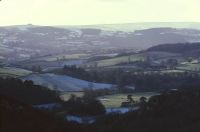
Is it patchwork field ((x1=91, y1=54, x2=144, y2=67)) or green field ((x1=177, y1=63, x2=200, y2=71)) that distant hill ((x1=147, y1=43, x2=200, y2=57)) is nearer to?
patchwork field ((x1=91, y1=54, x2=144, y2=67))

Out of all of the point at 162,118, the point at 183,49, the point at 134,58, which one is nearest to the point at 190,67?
the point at 134,58

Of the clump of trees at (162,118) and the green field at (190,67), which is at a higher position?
the clump of trees at (162,118)

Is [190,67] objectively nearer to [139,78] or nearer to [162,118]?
[139,78]

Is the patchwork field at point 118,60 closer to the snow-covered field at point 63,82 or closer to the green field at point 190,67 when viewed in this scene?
the green field at point 190,67

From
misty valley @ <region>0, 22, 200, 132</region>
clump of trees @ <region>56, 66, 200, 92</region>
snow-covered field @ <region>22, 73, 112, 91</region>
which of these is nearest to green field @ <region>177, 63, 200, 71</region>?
misty valley @ <region>0, 22, 200, 132</region>

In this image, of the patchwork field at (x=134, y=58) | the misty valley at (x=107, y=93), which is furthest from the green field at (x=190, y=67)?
the patchwork field at (x=134, y=58)

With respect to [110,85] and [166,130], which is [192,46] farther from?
[166,130]

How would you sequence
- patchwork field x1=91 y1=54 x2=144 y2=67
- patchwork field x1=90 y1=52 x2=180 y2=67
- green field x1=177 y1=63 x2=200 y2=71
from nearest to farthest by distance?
green field x1=177 y1=63 x2=200 y2=71 → patchwork field x1=91 y1=54 x2=144 y2=67 → patchwork field x1=90 y1=52 x2=180 y2=67

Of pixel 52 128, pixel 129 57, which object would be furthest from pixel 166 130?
pixel 129 57
